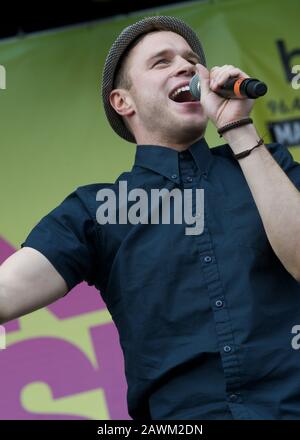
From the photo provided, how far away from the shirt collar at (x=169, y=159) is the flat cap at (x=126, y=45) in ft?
0.68

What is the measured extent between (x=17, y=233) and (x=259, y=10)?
45.9 inches

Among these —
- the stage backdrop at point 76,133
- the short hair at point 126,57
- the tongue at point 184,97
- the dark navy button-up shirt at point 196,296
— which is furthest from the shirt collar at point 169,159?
the stage backdrop at point 76,133

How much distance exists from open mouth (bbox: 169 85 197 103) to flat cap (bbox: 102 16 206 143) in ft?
0.61

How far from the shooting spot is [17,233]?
3.16 meters

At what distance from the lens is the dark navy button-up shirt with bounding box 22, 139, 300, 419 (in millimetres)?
1745

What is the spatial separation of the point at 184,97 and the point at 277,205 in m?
0.46

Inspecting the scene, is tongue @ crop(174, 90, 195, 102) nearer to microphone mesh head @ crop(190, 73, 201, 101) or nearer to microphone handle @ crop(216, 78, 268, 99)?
microphone mesh head @ crop(190, 73, 201, 101)

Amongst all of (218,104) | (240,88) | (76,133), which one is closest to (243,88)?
(240,88)

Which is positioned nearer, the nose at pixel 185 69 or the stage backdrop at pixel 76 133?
the nose at pixel 185 69

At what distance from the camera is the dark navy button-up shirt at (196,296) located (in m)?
1.75

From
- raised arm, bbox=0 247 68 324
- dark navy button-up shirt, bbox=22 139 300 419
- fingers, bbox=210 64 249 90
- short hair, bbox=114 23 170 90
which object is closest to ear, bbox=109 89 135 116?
short hair, bbox=114 23 170 90

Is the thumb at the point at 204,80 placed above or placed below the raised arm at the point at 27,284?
above

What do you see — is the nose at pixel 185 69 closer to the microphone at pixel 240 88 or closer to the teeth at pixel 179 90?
the teeth at pixel 179 90
